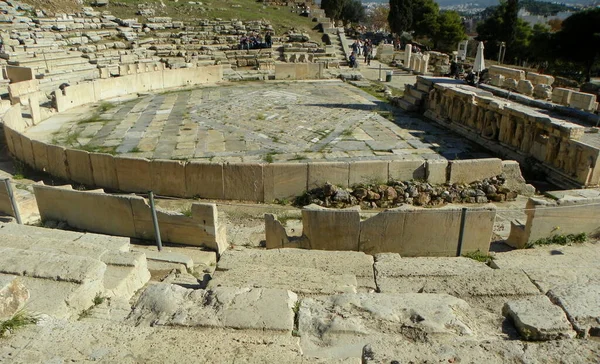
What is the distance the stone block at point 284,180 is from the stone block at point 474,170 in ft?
11.3

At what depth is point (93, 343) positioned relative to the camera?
11.0 feet

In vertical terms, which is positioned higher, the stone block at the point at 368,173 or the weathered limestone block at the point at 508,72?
the weathered limestone block at the point at 508,72

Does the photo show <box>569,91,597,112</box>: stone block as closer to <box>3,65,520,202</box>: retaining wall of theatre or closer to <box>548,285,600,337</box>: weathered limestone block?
<box>3,65,520,202</box>: retaining wall of theatre

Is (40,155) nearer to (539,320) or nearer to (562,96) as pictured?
(539,320)

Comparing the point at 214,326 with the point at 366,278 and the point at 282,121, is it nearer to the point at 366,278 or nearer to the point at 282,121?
the point at 366,278

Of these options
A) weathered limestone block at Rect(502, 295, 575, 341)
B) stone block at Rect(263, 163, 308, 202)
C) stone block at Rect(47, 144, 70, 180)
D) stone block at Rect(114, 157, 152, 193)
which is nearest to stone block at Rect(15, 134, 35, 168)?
stone block at Rect(47, 144, 70, 180)

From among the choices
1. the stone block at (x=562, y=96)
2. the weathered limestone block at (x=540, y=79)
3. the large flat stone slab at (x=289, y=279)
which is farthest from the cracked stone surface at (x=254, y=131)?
the large flat stone slab at (x=289, y=279)

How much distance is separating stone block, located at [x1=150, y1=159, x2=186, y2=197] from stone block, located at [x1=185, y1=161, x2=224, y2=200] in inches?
5.2

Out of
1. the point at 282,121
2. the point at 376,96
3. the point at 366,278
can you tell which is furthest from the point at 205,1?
the point at 366,278

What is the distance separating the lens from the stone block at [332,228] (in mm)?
7285

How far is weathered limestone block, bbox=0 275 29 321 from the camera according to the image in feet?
11.8

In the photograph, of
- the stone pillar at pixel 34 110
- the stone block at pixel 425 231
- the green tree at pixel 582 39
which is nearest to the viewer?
the stone block at pixel 425 231

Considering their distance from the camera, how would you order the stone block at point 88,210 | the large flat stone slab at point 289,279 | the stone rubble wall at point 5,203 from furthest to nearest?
1. the stone rubble wall at point 5,203
2. the stone block at point 88,210
3. the large flat stone slab at point 289,279

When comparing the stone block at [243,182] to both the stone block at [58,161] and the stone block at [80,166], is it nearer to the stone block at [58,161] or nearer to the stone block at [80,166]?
the stone block at [80,166]
